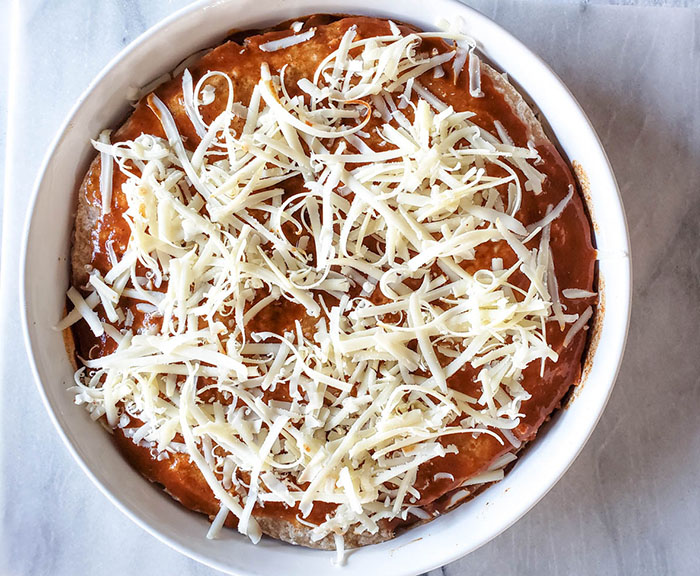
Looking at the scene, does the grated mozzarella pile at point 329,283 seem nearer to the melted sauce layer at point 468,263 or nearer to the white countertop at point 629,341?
the melted sauce layer at point 468,263

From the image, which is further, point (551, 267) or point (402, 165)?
point (551, 267)

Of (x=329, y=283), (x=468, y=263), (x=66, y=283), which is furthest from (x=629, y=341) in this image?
(x=66, y=283)

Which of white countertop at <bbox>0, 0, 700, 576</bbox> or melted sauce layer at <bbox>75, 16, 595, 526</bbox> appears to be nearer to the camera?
melted sauce layer at <bbox>75, 16, 595, 526</bbox>

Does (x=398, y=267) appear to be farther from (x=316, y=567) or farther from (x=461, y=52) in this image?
(x=316, y=567)

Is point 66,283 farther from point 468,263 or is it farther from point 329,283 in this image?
point 468,263

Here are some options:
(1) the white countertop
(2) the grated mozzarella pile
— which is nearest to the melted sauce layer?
(2) the grated mozzarella pile

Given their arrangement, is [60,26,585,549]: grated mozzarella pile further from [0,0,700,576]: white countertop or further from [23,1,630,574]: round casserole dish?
[0,0,700,576]: white countertop

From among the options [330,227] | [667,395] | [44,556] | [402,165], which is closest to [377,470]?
[330,227]
